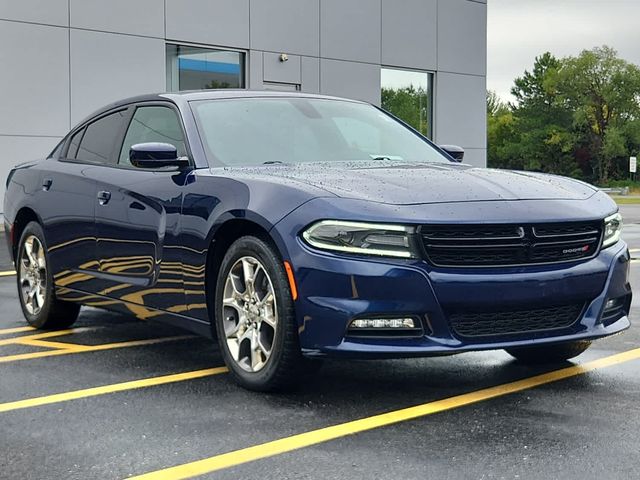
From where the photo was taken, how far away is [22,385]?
5.25m

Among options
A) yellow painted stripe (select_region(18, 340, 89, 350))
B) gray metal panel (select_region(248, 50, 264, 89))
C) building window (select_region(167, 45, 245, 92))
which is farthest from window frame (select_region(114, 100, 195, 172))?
gray metal panel (select_region(248, 50, 264, 89))

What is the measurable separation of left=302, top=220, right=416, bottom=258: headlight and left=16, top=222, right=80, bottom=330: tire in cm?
284

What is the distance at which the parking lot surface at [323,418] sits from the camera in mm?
3748

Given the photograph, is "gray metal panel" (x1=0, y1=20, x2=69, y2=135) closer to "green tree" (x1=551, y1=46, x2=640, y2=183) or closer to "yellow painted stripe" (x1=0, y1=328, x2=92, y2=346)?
"yellow painted stripe" (x1=0, y1=328, x2=92, y2=346)

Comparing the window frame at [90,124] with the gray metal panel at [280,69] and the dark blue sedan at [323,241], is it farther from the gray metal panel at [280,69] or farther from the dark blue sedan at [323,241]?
the gray metal panel at [280,69]

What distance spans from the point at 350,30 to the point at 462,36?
13.1ft

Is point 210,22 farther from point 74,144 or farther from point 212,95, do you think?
point 212,95

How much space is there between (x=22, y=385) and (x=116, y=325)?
204 centimetres

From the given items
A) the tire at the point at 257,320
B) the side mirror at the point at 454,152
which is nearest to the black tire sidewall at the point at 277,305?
the tire at the point at 257,320

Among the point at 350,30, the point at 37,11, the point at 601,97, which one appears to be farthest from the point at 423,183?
the point at 601,97

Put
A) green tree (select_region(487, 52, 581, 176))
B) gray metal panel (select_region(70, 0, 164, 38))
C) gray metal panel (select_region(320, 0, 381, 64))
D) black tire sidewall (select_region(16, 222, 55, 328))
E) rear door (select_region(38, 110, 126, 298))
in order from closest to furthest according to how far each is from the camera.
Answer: rear door (select_region(38, 110, 126, 298)), black tire sidewall (select_region(16, 222, 55, 328)), gray metal panel (select_region(70, 0, 164, 38)), gray metal panel (select_region(320, 0, 381, 64)), green tree (select_region(487, 52, 581, 176))

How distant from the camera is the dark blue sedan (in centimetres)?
450

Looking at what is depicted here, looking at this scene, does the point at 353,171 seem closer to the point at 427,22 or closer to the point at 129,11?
the point at 129,11

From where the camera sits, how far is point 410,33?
2491 centimetres
